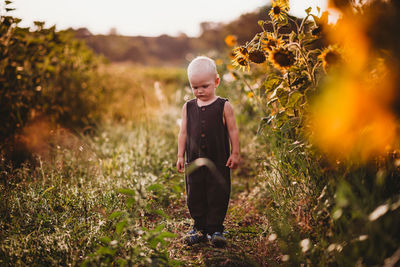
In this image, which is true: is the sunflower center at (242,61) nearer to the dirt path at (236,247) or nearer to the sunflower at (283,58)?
the sunflower at (283,58)

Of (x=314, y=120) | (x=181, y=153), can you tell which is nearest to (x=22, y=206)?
(x=181, y=153)

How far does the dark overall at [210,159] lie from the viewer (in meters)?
2.29

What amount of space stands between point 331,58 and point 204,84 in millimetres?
902

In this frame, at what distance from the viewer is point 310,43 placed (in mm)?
1831

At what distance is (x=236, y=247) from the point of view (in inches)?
88.2

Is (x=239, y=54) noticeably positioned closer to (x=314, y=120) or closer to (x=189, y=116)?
(x=189, y=116)

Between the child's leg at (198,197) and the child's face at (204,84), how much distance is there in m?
0.57

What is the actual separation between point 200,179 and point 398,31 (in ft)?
5.15

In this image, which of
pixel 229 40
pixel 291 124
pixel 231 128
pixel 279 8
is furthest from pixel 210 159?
pixel 229 40

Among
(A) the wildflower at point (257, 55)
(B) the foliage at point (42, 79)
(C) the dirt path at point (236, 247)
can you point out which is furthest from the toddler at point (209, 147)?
(B) the foliage at point (42, 79)

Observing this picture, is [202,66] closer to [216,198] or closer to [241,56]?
[241,56]

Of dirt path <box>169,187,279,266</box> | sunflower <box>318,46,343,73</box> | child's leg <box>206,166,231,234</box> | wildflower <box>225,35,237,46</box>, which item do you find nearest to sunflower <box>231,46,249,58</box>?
sunflower <box>318,46,343,73</box>

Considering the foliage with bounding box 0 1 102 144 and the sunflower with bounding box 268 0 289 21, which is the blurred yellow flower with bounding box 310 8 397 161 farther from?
the foliage with bounding box 0 1 102 144

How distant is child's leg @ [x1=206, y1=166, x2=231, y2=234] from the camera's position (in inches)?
90.4
